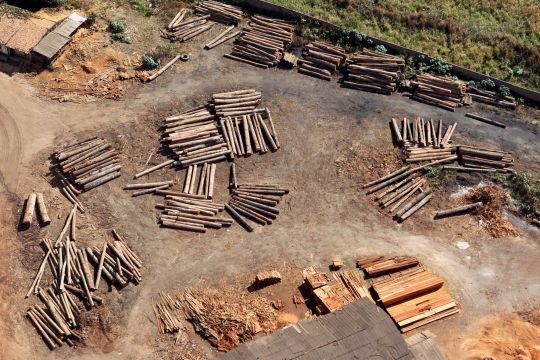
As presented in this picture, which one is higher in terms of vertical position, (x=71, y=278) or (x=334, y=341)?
(x=334, y=341)

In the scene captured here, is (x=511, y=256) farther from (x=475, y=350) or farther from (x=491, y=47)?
(x=491, y=47)

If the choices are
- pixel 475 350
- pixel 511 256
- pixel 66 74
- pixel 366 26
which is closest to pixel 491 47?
pixel 366 26

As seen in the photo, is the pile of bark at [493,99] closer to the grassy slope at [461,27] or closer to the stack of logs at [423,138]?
the grassy slope at [461,27]

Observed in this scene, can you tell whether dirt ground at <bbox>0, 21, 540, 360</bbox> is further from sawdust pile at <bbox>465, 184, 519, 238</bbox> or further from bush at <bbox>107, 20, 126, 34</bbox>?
bush at <bbox>107, 20, 126, 34</bbox>

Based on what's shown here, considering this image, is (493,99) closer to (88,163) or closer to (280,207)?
(280,207)

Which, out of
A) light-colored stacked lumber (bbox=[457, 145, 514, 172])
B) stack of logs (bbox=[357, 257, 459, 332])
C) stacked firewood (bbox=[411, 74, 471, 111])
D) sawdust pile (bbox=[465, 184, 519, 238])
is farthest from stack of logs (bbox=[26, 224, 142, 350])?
stacked firewood (bbox=[411, 74, 471, 111])

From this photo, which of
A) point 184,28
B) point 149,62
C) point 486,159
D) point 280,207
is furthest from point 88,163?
point 486,159
